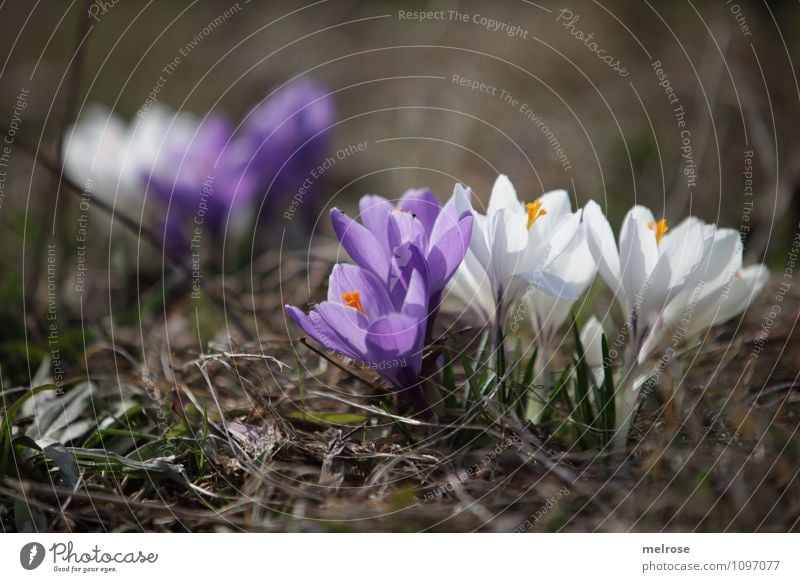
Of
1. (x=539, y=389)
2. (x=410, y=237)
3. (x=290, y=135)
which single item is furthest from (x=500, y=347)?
(x=290, y=135)

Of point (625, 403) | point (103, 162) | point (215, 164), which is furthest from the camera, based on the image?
point (103, 162)

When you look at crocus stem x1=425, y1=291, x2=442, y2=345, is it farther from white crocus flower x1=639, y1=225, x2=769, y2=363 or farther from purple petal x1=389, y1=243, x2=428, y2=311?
white crocus flower x1=639, y1=225, x2=769, y2=363

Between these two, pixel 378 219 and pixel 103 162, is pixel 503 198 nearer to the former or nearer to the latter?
pixel 378 219

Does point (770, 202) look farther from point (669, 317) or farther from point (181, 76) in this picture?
point (181, 76)

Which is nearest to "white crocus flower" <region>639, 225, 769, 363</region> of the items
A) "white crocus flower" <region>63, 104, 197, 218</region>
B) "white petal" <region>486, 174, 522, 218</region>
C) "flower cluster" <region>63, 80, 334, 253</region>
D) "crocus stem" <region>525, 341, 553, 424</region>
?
"crocus stem" <region>525, 341, 553, 424</region>

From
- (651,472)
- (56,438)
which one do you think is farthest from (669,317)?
(56,438)
